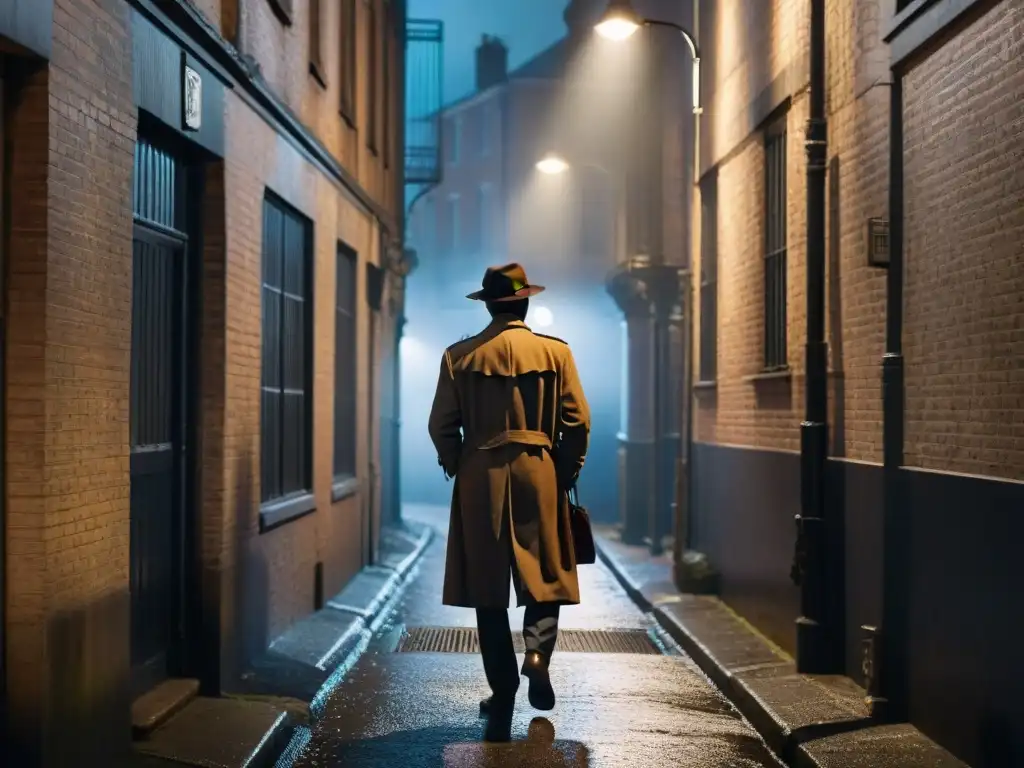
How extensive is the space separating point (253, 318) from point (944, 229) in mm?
4366

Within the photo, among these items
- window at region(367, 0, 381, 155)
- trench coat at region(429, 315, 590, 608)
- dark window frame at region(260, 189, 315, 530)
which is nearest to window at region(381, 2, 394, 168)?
window at region(367, 0, 381, 155)

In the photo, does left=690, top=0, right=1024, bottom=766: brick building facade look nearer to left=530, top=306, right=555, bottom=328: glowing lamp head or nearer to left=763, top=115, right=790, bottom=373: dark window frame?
left=763, top=115, right=790, bottom=373: dark window frame

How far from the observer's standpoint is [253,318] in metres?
8.80

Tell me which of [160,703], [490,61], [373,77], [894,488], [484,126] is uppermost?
[490,61]

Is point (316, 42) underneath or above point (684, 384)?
above

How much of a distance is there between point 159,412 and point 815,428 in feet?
12.7

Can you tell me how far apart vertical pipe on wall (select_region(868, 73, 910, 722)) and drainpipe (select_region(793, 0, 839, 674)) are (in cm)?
103

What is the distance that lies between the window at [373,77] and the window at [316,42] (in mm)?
3469

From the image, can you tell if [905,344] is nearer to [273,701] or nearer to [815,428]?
[815,428]

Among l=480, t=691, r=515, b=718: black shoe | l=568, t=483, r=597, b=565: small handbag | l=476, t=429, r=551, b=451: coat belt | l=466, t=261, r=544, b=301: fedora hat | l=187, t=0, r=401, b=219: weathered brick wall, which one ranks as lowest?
l=480, t=691, r=515, b=718: black shoe

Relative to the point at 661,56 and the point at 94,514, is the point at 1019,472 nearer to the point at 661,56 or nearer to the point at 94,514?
the point at 94,514

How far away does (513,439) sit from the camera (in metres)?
6.74

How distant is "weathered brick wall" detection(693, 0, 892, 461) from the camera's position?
770 centimetres

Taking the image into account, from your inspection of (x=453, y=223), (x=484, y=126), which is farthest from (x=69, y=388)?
(x=484, y=126)
